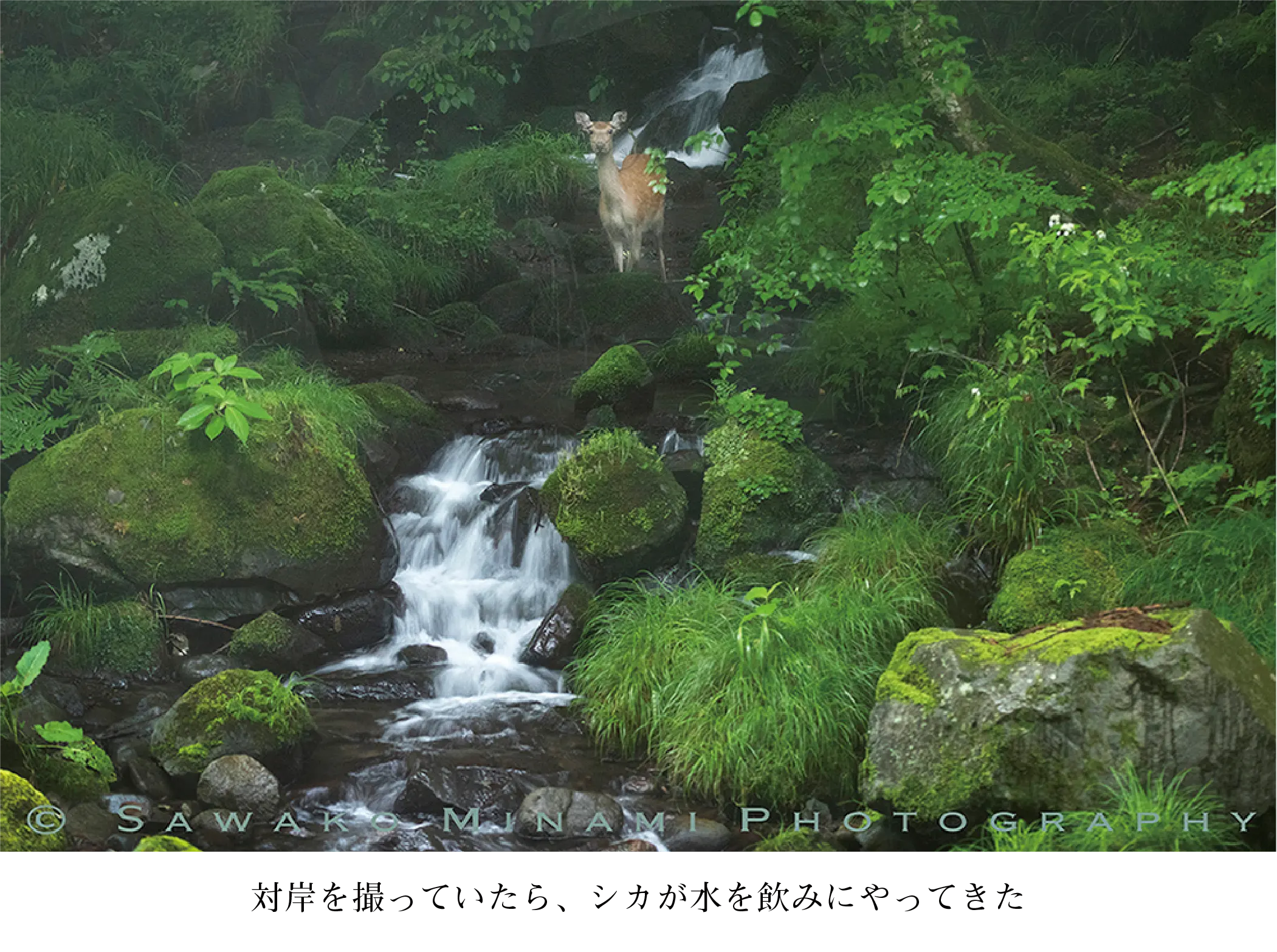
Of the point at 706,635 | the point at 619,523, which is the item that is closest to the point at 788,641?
the point at 706,635

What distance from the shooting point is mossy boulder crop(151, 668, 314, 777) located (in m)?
3.70

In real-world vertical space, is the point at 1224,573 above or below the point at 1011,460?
below

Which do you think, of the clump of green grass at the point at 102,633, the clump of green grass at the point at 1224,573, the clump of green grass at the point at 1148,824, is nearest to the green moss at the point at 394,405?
the clump of green grass at the point at 102,633

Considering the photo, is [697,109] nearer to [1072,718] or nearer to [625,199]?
[625,199]

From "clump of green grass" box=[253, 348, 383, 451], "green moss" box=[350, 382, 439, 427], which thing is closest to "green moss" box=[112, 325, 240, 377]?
"clump of green grass" box=[253, 348, 383, 451]

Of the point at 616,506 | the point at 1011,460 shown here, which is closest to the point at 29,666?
the point at 616,506

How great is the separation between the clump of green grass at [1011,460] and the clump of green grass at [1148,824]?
1110mm

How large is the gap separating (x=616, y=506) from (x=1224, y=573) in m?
2.15

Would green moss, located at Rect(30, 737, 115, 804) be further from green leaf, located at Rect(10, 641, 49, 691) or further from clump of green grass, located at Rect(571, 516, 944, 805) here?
clump of green grass, located at Rect(571, 516, 944, 805)

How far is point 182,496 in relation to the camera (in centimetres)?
450

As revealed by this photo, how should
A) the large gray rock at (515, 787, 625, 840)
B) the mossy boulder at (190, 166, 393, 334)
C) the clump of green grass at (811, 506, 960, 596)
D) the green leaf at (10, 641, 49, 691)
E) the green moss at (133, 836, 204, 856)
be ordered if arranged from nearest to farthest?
1. the green moss at (133, 836, 204, 856)
2. the large gray rock at (515, 787, 625, 840)
3. the green leaf at (10, 641, 49, 691)
4. the clump of green grass at (811, 506, 960, 596)
5. the mossy boulder at (190, 166, 393, 334)

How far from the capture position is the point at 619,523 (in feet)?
15.1

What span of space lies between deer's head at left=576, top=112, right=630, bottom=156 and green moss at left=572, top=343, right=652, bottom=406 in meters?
0.75

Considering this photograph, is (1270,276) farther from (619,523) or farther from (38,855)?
(38,855)
